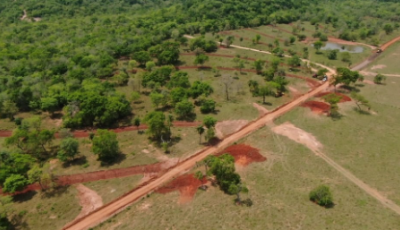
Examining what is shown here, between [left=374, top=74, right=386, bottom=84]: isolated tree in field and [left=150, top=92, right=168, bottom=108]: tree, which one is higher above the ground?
[left=150, top=92, right=168, bottom=108]: tree

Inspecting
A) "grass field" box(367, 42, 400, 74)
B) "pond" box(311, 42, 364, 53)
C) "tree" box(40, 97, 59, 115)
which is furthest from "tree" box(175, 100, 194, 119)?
"pond" box(311, 42, 364, 53)

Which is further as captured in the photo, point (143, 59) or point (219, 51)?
point (219, 51)

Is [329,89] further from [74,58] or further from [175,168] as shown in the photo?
[74,58]

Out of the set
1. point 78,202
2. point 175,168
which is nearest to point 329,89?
point 175,168

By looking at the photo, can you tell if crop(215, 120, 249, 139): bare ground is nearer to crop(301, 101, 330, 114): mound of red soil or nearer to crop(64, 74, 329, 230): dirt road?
crop(64, 74, 329, 230): dirt road

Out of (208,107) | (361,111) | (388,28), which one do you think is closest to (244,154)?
(208,107)

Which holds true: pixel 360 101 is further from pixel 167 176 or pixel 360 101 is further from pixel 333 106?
pixel 167 176
